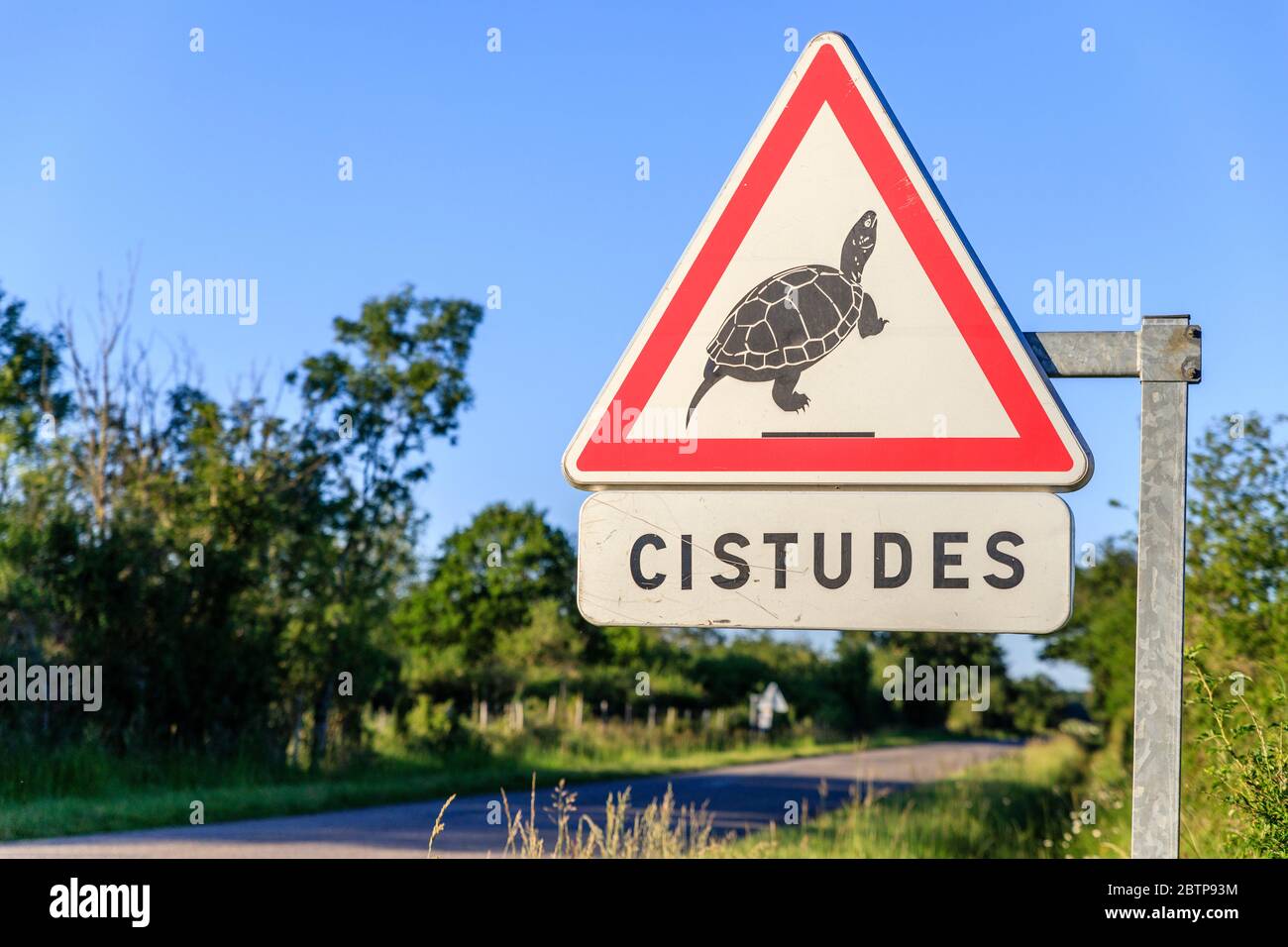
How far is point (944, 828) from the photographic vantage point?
1127cm

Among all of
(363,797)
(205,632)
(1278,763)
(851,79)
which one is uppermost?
(851,79)

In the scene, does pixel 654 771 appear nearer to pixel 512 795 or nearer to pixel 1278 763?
pixel 512 795

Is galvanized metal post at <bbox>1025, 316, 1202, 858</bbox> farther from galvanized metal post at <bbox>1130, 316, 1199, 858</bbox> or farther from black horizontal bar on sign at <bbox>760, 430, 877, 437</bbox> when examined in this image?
black horizontal bar on sign at <bbox>760, 430, 877, 437</bbox>

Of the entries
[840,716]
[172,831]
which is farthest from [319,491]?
[840,716]

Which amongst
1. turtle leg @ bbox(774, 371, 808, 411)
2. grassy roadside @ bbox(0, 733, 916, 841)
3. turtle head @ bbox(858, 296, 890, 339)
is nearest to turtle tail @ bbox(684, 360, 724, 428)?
turtle leg @ bbox(774, 371, 808, 411)

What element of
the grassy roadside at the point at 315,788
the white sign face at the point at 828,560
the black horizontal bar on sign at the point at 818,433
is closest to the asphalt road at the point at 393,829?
the grassy roadside at the point at 315,788

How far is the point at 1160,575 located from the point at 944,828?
34.3 ft

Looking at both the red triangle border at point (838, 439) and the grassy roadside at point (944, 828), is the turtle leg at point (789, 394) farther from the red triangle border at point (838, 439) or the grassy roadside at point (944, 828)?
the grassy roadside at point (944, 828)

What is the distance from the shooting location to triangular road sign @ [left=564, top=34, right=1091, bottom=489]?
5.71ft

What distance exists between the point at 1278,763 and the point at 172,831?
1036 cm

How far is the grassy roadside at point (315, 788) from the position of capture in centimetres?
1116

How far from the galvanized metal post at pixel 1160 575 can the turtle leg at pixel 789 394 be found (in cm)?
51

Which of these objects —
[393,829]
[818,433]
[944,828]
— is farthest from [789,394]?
[393,829]
